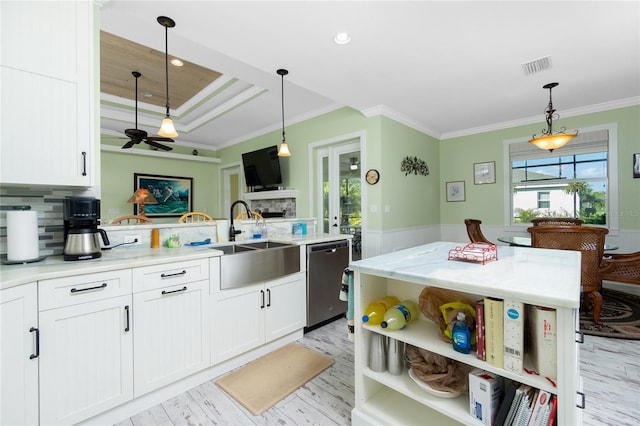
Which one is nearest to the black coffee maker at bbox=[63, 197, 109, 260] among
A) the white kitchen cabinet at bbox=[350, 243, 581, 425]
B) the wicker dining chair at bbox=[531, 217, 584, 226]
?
the white kitchen cabinet at bbox=[350, 243, 581, 425]

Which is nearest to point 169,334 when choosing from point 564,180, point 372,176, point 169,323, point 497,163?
point 169,323

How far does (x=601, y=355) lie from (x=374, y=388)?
2.08 metres

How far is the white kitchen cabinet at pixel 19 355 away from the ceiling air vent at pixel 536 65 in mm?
4125

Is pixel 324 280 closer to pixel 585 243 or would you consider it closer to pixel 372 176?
pixel 372 176

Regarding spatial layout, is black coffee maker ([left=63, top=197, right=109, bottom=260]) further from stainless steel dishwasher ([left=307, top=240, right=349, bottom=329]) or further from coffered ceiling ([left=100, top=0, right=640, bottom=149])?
stainless steel dishwasher ([left=307, top=240, right=349, bottom=329])

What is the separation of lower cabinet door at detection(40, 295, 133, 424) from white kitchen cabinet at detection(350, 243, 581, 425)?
135 cm

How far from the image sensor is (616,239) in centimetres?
383

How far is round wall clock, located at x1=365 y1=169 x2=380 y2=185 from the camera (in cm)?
388

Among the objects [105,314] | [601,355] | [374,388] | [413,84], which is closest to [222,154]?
[413,84]

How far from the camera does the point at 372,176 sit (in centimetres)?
392

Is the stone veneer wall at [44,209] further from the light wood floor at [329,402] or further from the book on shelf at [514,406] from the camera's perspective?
the book on shelf at [514,406]

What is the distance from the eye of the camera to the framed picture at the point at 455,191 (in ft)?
16.8

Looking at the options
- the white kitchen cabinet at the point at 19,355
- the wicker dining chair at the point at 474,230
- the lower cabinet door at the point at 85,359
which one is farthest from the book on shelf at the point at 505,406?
the wicker dining chair at the point at 474,230

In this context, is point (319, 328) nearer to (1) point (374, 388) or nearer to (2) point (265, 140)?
(1) point (374, 388)
